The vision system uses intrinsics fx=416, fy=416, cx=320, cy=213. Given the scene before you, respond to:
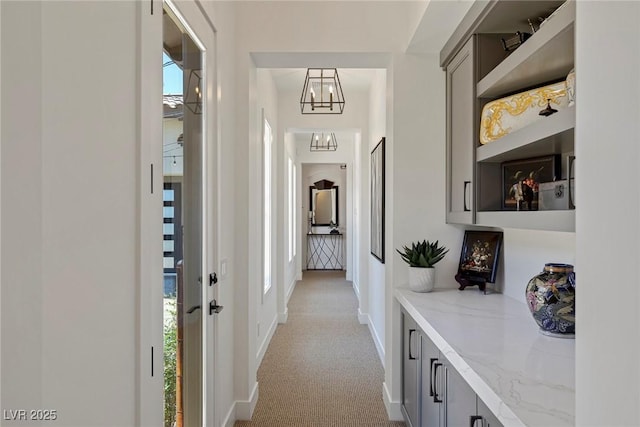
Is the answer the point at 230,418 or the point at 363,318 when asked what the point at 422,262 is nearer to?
the point at 230,418

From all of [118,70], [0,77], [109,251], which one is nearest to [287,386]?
[109,251]

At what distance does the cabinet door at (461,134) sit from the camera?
226 centimetres

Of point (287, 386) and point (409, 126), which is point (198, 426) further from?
point (409, 126)

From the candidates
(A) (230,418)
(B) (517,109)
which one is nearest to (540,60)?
(B) (517,109)

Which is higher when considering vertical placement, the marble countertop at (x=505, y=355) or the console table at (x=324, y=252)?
the marble countertop at (x=505, y=355)

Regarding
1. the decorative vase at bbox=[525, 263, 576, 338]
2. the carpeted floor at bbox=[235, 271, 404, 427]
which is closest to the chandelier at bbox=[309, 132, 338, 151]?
the carpeted floor at bbox=[235, 271, 404, 427]

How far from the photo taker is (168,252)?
1587 mm

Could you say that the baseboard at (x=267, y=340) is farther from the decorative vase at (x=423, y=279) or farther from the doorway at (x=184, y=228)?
the decorative vase at (x=423, y=279)

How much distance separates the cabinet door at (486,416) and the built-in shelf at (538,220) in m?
0.64

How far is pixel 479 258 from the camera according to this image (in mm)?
2506

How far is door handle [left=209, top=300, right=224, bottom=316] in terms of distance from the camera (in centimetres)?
219

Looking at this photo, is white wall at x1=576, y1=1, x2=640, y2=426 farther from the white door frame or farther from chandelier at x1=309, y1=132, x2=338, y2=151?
chandelier at x1=309, y1=132, x2=338, y2=151

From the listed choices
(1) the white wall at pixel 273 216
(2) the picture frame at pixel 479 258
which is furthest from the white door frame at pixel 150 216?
(1) the white wall at pixel 273 216

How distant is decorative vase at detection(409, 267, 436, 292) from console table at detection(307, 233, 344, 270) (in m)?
7.23
